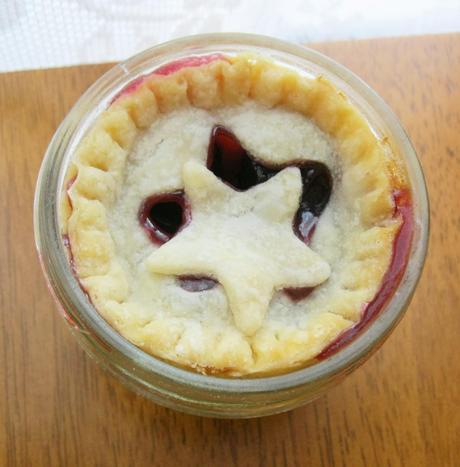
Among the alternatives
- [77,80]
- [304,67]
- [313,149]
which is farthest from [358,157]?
[77,80]

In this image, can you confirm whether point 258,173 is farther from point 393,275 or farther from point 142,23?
point 142,23

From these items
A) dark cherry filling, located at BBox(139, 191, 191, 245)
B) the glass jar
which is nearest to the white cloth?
the glass jar

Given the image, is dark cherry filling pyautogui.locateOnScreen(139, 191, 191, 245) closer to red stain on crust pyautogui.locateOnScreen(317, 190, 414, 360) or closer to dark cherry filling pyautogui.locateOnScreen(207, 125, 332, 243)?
dark cherry filling pyautogui.locateOnScreen(207, 125, 332, 243)

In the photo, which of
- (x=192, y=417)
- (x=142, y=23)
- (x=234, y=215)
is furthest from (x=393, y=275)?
(x=142, y=23)

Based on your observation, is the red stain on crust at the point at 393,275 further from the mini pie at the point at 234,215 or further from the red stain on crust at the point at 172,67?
the red stain on crust at the point at 172,67

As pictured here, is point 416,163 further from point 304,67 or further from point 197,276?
point 197,276

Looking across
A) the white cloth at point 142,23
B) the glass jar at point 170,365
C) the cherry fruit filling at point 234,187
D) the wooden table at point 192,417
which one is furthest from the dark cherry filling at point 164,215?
the white cloth at point 142,23
